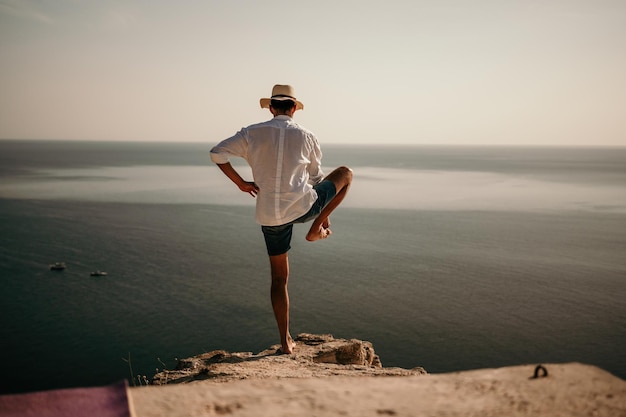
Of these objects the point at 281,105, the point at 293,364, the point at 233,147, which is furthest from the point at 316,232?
the point at 293,364

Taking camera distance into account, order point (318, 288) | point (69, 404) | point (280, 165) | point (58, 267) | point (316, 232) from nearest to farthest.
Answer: point (69, 404), point (280, 165), point (316, 232), point (318, 288), point (58, 267)

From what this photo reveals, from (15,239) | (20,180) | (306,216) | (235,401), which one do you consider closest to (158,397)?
(235,401)

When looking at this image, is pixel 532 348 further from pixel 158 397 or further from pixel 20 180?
pixel 20 180

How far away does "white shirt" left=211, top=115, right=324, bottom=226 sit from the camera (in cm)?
362

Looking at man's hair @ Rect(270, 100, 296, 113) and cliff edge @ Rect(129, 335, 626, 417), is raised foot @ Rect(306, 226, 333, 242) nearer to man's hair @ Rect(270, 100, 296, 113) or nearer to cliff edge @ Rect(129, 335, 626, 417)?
man's hair @ Rect(270, 100, 296, 113)

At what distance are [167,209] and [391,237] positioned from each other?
975 inches

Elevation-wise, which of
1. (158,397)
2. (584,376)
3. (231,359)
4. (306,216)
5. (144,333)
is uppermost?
(306,216)

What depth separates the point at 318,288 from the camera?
24078 mm

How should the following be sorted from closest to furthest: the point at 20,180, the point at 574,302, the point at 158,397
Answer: the point at 158,397
the point at 574,302
the point at 20,180

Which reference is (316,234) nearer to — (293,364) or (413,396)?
(293,364)

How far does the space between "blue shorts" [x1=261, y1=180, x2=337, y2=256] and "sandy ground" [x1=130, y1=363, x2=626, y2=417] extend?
192 centimetres

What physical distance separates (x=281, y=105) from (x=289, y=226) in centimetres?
105

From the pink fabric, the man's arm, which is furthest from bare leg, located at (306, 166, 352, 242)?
the pink fabric

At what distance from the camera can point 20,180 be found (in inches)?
2884
